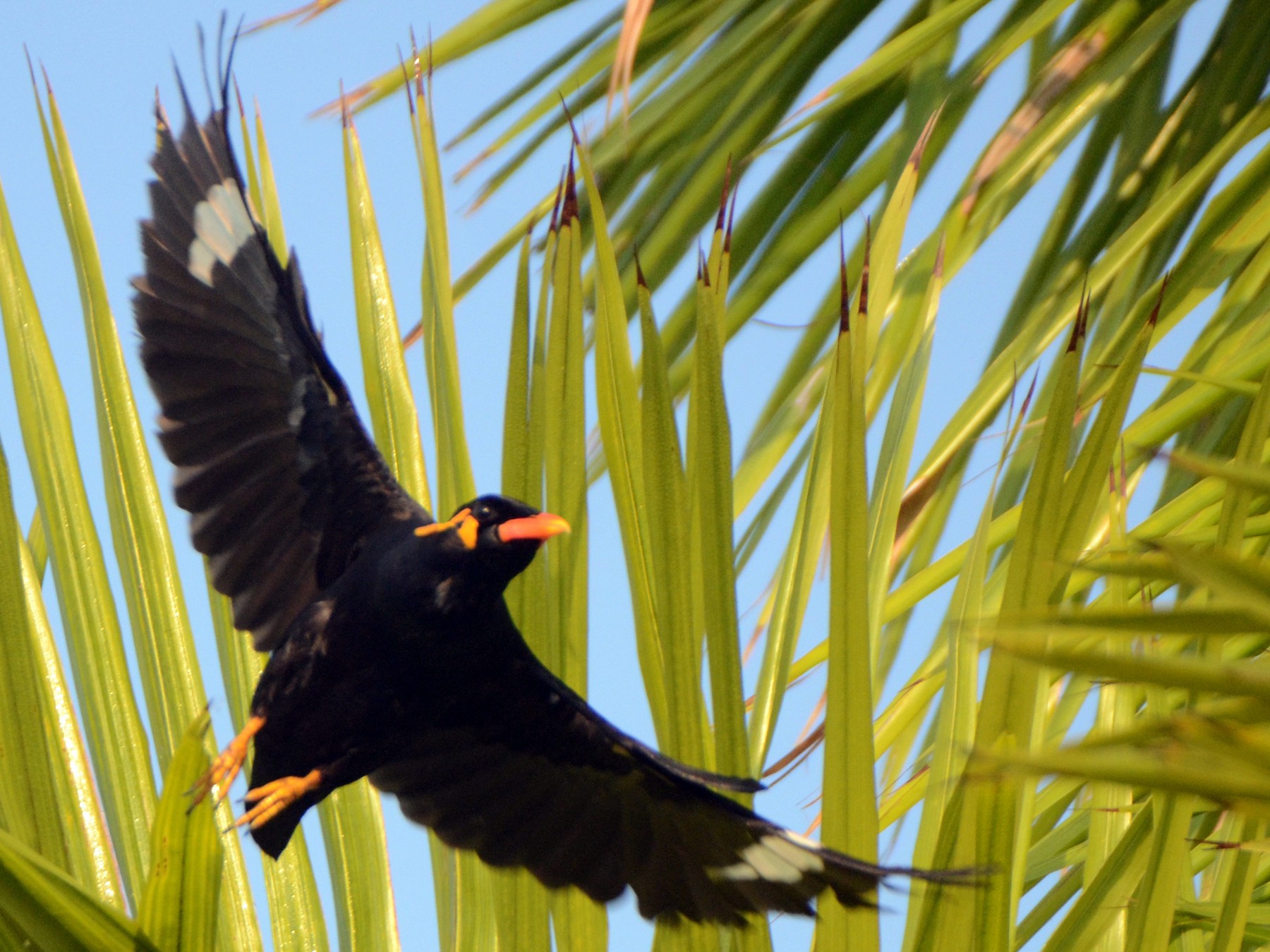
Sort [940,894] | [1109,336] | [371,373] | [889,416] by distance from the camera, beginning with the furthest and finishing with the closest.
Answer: [1109,336] < [371,373] < [889,416] < [940,894]

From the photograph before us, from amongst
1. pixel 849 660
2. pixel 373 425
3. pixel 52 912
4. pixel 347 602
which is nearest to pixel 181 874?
pixel 52 912

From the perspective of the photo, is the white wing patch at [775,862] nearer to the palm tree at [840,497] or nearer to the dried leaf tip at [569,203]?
the palm tree at [840,497]

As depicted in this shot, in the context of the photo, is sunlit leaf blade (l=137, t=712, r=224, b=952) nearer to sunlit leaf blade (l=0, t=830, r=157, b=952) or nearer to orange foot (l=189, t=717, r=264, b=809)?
→ sunlit leaf blade (l=0, t=830, r=157, b=952)

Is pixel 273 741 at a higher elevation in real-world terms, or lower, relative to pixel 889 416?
lower

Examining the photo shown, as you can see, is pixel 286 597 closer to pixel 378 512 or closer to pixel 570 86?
pixel 378 512

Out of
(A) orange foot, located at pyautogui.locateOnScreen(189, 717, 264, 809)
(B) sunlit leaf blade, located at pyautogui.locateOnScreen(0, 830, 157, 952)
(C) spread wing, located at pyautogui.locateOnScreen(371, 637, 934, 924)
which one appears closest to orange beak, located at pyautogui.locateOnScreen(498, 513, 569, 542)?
(C) spread wing, located at pyautogui.locateOnScreen(371, 637, 934, 924)

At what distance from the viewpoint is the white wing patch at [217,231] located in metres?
1.59

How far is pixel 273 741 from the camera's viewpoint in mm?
1545

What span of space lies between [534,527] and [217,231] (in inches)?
29.5

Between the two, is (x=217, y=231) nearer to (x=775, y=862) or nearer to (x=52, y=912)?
(x=775, y=862)

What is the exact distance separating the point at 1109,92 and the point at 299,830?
1126mm

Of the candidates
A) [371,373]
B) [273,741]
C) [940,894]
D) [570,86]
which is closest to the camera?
[940,894]

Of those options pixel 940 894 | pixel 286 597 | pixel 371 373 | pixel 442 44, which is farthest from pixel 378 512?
pixel 940 894

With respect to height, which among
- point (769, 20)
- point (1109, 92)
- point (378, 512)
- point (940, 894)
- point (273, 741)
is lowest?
point (273, 741)
